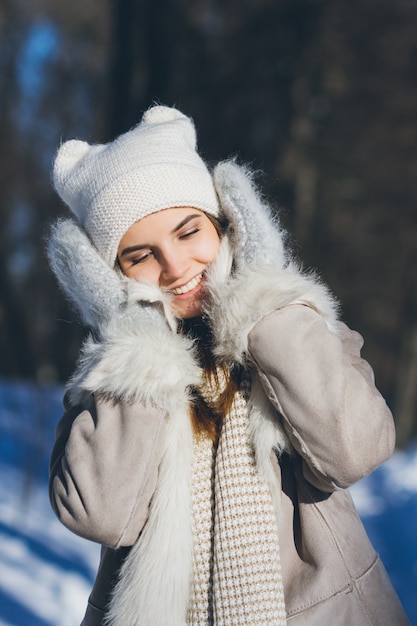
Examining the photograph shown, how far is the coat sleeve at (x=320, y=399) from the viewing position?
65.4 inches

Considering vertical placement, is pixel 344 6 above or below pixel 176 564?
above

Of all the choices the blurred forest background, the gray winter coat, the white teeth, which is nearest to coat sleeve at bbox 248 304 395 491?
the gray winter coat

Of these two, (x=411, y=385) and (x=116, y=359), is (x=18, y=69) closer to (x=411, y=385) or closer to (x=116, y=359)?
(x=411, y=385)

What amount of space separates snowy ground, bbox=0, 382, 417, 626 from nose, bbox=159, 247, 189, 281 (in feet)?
7.39

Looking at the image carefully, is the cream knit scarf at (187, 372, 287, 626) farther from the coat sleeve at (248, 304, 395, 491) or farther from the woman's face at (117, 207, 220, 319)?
the woman's face at (117, 207, 220, 319)

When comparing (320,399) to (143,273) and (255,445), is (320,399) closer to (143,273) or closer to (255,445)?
(255,445)

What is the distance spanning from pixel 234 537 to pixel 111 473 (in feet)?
1.10

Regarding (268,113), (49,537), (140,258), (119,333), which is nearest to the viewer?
(119,333)

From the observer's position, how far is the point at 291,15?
27.5 feet

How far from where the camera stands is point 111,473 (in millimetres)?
1770

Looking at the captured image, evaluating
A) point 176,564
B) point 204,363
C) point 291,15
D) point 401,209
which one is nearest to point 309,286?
point 204,363

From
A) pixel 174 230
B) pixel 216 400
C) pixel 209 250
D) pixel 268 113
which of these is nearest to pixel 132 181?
pixel 174 230

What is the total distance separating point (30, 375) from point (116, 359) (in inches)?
151

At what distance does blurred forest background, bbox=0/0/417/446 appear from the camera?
542cm
